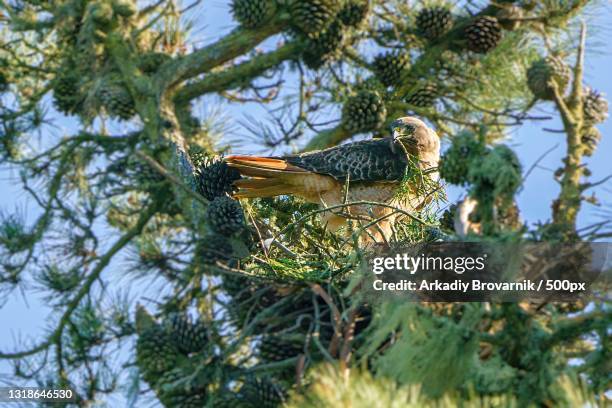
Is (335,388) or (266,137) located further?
(266,137)

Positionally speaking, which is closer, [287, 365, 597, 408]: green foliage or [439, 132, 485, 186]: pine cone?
[287, 365, 597, 408]: green foliage

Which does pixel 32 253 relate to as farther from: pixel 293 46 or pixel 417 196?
pixel 417 196

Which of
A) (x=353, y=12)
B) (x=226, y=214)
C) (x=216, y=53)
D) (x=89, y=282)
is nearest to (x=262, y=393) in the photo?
(x=226, y=214)

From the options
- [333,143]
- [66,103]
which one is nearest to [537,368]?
[333,143]

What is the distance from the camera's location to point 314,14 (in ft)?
19.4

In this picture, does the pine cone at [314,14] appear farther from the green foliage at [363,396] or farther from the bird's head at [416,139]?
the green foliage at [363,396]

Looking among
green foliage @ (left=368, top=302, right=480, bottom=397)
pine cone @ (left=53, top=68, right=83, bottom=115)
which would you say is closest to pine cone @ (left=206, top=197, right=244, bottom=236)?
green foliage @ (left=368, top=302, right=480, bottom=397)

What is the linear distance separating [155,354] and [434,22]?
258cm

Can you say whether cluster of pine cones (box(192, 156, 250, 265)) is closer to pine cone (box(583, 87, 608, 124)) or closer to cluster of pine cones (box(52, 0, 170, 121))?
pine cone (box(583, 87, 608, 124))

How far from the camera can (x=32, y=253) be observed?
6094 mm

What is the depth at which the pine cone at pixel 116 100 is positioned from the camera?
6000mm

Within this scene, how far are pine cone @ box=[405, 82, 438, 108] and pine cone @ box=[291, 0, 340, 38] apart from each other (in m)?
0.54

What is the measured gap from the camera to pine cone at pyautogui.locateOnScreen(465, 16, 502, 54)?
5930 mm

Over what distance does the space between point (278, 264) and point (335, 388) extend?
1.74 m
